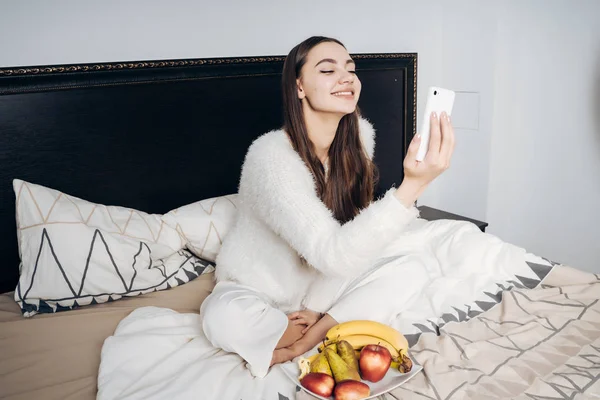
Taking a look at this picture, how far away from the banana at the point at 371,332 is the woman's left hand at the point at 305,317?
21 centimetres

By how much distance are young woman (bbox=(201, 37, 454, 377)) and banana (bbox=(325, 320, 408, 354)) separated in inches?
5.2

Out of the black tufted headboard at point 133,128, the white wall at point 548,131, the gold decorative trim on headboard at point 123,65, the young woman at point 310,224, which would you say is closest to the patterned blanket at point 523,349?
the young woman at point 310,224

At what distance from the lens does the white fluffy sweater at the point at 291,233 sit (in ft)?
4.15

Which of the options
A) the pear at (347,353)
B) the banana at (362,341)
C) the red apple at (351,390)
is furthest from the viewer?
the banana at (362,341)

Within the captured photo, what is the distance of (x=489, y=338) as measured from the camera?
1.40 meters

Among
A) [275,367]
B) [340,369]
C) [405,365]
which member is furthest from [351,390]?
[275,367]

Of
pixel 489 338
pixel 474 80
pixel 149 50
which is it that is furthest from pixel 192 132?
pixel 474 80

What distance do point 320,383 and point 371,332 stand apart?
0.80 ft

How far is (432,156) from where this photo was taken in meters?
1.23

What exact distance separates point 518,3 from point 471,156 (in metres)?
0.84

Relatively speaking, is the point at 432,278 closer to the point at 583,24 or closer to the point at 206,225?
the point at 206,225

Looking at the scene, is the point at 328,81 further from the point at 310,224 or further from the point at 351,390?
the point at 351,390

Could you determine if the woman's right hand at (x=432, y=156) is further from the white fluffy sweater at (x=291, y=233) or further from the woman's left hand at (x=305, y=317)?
the woman's left hand at (x=305, y=317)

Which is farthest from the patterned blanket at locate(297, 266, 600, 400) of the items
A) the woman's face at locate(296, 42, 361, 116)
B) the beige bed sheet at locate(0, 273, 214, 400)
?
the woman's face at locate(296, 42, 361, 116)
